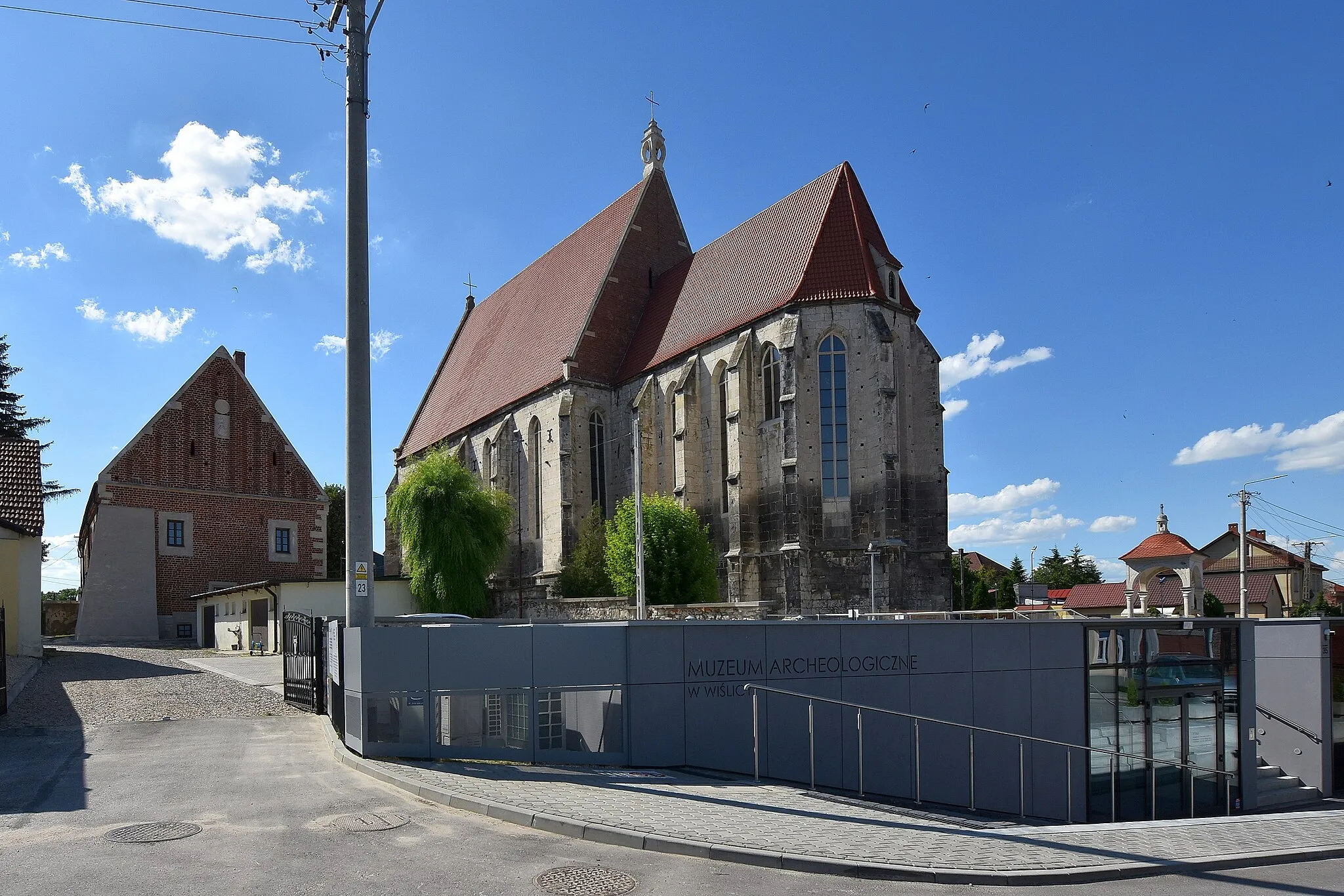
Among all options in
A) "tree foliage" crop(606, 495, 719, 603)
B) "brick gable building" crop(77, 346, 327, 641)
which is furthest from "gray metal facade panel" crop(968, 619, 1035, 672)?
"brick gable building" crop(77, 346, 327, 641)

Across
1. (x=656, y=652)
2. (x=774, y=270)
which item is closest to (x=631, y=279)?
(x=774, y=270)

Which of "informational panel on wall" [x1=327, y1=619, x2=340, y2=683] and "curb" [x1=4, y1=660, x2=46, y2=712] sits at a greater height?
"informational panel on wall" [x1=327, y1=619, x2=340, y2=683]

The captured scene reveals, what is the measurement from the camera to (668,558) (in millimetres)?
32812

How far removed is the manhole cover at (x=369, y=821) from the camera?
8.20m

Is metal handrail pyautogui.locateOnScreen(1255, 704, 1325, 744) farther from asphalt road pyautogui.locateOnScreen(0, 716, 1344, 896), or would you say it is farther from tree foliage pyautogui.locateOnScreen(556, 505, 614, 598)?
tree foliage pyautogui.locateOnScreen(556, 505, 614, 598)

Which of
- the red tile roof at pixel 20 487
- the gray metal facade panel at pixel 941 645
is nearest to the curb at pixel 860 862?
the gray metal facade panel at pixel 941 645

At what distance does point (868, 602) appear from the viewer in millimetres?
31359

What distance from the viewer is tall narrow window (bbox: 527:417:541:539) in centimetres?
4456

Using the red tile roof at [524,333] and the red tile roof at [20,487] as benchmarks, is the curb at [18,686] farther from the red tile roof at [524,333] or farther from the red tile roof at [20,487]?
the red tile roof at [524,333]

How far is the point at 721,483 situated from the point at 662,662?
925 inches

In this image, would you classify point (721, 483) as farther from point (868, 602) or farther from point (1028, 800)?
point (1028, 800)

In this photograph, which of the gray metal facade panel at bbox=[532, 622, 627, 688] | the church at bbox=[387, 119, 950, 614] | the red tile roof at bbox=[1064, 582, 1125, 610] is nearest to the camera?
the gray metal facade panel at bbox=[532, 622, 627, 688]

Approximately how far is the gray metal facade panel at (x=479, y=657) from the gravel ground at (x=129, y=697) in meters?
5.03

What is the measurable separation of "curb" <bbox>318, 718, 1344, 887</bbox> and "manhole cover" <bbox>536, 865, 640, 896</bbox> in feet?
2.45
